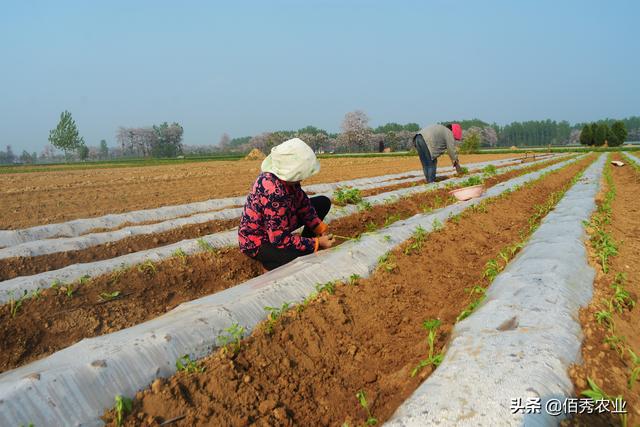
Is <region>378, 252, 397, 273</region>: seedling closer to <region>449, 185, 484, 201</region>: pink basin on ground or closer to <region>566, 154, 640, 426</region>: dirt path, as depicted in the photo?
<region>566, 154, 640, 426</region>: dirt path

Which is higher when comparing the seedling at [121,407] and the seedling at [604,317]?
the seedling at [604,317]

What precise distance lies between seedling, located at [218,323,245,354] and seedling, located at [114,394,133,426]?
0.57m

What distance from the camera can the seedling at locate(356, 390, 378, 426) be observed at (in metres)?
1.87

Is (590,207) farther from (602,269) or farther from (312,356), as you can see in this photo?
(312,356)

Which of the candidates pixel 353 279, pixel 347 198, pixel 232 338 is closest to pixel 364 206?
pixel 347 198

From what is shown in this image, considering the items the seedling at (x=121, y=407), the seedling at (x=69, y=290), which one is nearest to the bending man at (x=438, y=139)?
the seedling at (x=69, y=290)

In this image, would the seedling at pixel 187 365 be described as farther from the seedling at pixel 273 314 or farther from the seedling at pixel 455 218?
the seedling at pixel 455 218

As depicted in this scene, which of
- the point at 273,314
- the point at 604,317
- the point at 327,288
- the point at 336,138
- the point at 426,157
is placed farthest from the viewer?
the point at 336,138

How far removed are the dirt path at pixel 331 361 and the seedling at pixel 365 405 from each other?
32mm

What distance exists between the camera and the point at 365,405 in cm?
203

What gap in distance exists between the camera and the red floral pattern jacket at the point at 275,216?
343 cm

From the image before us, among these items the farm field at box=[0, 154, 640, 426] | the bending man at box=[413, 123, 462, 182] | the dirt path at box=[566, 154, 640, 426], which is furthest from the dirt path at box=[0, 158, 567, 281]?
the bending man at box=[413, 123, 462, 182]

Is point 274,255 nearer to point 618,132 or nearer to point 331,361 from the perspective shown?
point 331,361

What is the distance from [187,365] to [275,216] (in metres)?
1.48
